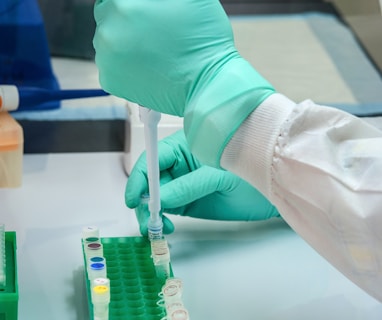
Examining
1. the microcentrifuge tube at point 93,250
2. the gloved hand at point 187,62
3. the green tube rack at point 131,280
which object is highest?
the gloved hand at point 187,62

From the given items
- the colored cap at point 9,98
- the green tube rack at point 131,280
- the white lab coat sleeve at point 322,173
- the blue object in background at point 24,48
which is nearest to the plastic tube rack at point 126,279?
the green tube rack at point 131,280

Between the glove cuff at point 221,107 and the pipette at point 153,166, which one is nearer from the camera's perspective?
the glove cuff at point 221,107

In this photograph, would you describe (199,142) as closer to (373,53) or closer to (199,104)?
(199,104)

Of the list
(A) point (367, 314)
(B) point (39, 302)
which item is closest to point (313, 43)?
(A) point (367, 314)

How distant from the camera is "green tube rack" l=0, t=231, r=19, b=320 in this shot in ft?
2.72

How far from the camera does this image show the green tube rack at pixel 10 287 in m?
0.83

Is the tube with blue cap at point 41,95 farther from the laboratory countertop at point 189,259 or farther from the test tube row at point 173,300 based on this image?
the test tube row at point 173,300

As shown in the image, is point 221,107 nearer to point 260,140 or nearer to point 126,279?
point 260,140

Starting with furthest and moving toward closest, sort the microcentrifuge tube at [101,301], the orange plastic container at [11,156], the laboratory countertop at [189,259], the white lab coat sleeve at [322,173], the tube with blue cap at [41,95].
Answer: the tube with blue cap at [41,95]
the orange plastic container at [11,156]
the laboratory countertop at [189,259]
the microcentrifuge tube at [101,301]
the white lab coat sleeve at [322,173]

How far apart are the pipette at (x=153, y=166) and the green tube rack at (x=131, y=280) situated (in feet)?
0.08

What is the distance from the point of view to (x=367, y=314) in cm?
96

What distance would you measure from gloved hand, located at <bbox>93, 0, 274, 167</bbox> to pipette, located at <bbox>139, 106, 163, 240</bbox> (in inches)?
3.9

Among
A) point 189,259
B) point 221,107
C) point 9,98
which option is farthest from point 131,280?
point 9,98

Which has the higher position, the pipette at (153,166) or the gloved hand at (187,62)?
the gloved hand at (187,62)
